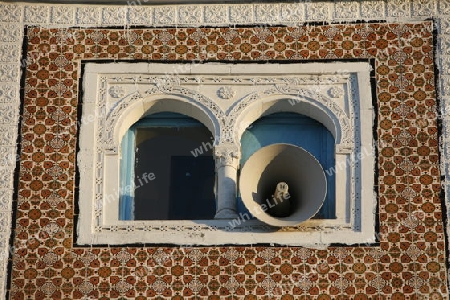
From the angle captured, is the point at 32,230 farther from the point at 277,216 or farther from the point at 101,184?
the point at 277,216

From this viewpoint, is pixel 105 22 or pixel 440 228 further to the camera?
pixel 105 22

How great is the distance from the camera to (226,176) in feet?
51.1

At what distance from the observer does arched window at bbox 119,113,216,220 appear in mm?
15992

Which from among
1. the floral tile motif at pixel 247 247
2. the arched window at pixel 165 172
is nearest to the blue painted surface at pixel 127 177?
the arched window at pixel 165 172

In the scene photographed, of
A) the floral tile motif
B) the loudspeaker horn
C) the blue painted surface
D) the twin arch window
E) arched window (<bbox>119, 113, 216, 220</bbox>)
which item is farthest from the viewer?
arched window (<bbox>119, 113, 216, 220</bbox>)

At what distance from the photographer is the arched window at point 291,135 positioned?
1591 cm

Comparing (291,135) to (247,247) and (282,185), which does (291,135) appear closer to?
(282,185)

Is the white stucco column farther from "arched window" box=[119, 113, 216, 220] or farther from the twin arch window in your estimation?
"arched window" box=[119, 113, 216, 220]

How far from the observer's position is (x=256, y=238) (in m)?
15.1

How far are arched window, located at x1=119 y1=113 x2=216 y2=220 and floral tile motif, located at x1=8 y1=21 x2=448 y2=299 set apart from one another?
0.65 m

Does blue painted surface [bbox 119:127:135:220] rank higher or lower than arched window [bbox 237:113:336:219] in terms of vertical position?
lower

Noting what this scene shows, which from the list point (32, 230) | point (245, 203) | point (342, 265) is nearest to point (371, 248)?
point (342, 265)

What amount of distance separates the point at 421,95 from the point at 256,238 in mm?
2310

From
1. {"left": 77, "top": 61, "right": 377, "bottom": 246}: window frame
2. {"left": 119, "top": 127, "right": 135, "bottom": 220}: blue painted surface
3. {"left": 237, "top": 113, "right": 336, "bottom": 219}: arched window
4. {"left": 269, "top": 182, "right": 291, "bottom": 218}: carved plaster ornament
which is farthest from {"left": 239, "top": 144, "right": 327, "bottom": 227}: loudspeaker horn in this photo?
{"left": 119, "top": 127, "right": 135, "bottom": 220}: blue painted surface
